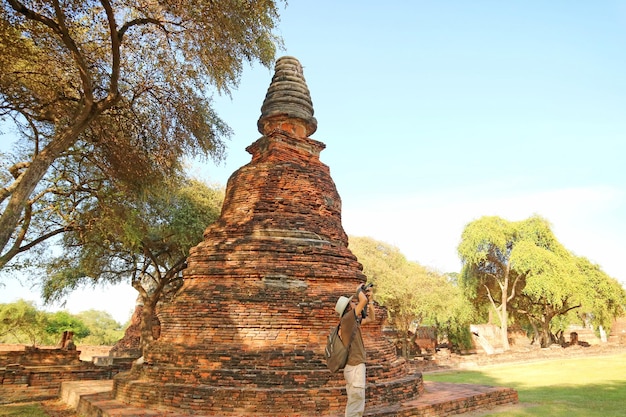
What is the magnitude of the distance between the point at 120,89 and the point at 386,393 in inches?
313

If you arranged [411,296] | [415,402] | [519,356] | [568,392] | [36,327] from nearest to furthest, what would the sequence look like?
[415,402] → [568,392] → [519,356] → [411,296] → [36,327]

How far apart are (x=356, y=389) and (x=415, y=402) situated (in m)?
3.35

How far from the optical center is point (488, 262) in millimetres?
30422

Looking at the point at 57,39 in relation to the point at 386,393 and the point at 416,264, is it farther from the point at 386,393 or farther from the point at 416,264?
the point at 416,264

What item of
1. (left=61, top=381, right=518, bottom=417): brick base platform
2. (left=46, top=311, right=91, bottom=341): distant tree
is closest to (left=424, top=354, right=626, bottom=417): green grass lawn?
(left=61, top=381, right=518, bottom=417): brick base platform

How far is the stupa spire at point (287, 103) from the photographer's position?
10.9 meters

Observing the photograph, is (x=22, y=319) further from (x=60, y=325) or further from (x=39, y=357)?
(x=39, y=357)

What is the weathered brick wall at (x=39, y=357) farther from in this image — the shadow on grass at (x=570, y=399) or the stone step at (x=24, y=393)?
the shadow on grass at (x=570, y=399)

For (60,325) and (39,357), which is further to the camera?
(60,325)

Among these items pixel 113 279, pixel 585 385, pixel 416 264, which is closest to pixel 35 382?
pixel 113 279

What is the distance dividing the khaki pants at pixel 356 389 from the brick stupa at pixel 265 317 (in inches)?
81.5

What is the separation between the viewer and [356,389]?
15.1 feet

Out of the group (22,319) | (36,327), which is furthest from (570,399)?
(36,327)

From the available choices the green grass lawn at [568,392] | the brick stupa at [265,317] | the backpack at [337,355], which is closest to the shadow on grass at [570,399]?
the green grass lawn at [568,392]
